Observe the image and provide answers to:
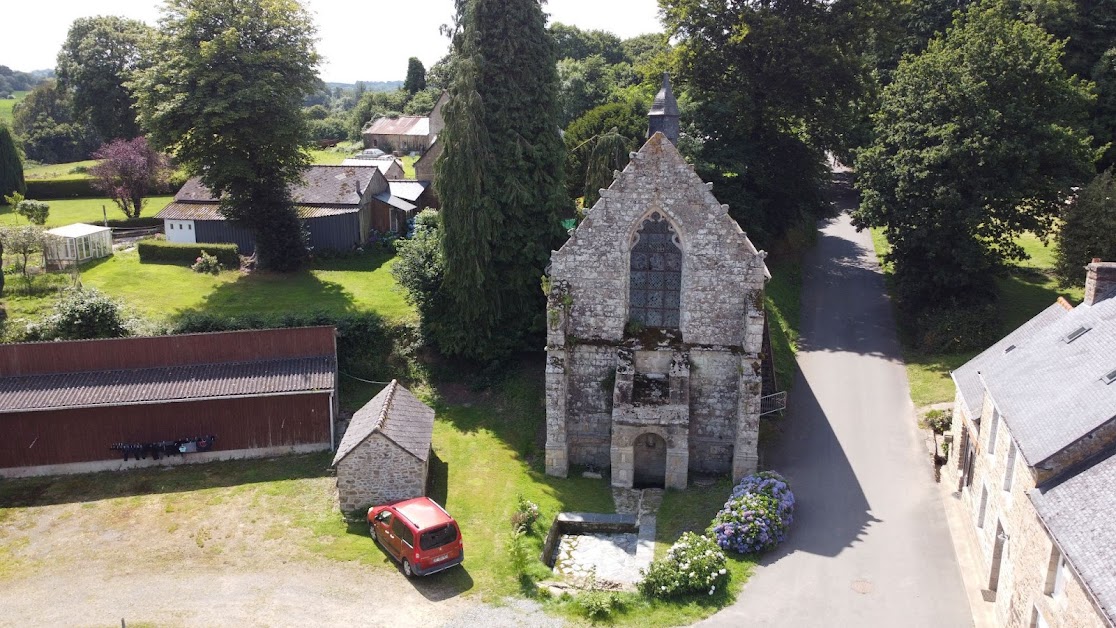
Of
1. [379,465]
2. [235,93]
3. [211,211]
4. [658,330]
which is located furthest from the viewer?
[211,211]

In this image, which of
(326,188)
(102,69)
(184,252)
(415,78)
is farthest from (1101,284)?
(415,78)

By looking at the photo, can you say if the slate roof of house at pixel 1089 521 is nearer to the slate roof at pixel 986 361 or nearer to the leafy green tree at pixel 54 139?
the slate roof at pixel 986 361

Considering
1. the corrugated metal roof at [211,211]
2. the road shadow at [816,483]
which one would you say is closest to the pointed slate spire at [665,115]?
the road shadow at [816,483]

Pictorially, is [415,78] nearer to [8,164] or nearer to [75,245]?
[8,164]

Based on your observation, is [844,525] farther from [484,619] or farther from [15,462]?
[15,462]

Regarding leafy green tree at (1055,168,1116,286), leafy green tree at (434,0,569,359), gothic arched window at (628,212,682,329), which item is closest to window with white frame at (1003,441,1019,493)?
gothic arched window at (628,212,682,329)

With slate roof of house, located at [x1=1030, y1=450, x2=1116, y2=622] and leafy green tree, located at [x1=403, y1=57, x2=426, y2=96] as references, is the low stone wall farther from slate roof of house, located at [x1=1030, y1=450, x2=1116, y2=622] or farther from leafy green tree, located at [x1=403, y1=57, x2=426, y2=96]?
leafy green tree, located at [x1=403, y1=57, x2=426, y2=96]
